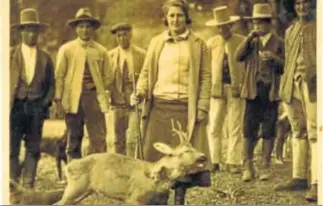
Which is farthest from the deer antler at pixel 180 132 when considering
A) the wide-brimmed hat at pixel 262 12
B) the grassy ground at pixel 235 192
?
the wide-brimmed hat at pixel 262 12

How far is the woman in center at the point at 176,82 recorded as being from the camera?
528 cm

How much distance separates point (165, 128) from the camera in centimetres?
530

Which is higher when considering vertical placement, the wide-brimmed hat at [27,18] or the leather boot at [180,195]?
the wide-brimmed hat at [27,18]

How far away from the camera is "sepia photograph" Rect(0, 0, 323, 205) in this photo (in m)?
5.27

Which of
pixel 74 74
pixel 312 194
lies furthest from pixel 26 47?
pixel 312 194

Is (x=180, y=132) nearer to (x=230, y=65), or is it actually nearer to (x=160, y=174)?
(x=160, y=174)

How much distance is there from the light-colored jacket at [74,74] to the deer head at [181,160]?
421 mm

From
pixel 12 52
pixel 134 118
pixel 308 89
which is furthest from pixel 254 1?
pixel 12 52

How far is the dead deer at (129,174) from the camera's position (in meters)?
5.25

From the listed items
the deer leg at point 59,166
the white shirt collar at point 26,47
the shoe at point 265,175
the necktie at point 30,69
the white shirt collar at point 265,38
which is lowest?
the shoe at point 265,175

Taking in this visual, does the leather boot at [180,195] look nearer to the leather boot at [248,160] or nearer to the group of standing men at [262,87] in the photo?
the group of standing men at [262,87]

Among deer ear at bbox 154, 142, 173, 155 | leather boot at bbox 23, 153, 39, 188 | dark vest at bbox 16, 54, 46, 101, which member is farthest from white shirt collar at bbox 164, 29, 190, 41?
leather boot at bbox 23, 153, 39, 188

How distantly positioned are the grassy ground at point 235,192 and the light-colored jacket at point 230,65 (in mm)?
439

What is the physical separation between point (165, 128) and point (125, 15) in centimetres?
63
